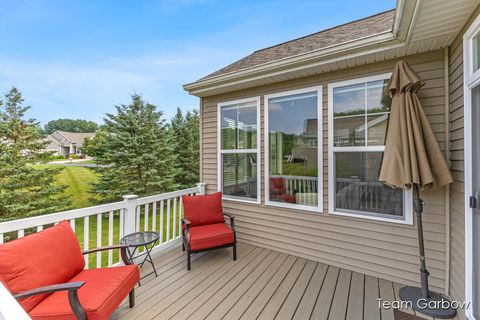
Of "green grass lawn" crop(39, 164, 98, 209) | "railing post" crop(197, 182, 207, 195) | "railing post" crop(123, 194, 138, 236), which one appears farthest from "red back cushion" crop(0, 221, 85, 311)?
"green grass lawn" crop(39, 164, 98, 209)

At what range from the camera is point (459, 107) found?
226 centimetres

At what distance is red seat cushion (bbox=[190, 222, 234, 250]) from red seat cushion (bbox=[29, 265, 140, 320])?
3.28 ft

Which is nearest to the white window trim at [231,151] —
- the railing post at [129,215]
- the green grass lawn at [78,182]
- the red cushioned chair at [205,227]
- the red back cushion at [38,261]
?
the red cushioned chair at [205,227]

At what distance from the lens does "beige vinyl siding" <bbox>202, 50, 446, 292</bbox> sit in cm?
265

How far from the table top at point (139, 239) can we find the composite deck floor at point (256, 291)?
1.81ft

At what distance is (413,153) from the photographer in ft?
7.53

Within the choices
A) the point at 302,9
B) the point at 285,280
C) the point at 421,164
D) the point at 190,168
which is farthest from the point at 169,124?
the point at 421,164

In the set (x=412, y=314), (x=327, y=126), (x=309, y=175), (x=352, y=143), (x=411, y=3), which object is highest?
(x=411, y=3)

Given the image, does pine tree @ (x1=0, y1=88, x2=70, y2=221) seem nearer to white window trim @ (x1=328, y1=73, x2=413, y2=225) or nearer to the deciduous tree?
white window trim @ (x1=328, y1=73, x2=413, y2=225)

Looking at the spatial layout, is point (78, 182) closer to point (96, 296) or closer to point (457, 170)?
point (96, 296)

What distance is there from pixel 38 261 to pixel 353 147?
11.9ft

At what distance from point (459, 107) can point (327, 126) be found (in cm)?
141

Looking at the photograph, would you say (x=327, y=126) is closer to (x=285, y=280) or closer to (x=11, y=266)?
(x=285, y=280)

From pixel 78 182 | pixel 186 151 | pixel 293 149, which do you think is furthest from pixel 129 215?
pixel 78 182
